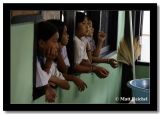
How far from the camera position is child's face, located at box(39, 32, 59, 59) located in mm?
1555

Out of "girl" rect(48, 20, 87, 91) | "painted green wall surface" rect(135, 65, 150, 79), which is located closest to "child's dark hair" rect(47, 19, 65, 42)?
"girl" rect(48, 20, 87, 91)

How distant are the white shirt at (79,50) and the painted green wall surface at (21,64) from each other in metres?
0.20

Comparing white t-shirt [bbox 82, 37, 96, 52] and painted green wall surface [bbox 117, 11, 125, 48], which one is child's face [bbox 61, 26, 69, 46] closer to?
white t-shirt [bbox 82, 37, 96, 52]

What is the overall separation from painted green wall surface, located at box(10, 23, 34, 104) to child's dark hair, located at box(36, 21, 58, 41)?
33 mm

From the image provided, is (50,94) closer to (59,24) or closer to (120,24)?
(59,24)

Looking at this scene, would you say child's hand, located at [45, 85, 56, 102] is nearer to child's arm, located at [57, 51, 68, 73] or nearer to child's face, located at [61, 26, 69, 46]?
child's arm, located at [57, 51, 68, 73]

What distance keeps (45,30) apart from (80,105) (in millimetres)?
380

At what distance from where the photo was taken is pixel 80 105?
1597 mm

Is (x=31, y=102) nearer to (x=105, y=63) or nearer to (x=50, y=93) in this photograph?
(x=50, y=93)

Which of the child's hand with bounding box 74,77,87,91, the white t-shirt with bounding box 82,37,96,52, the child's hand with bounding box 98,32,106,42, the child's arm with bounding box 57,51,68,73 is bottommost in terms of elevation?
the child's hand with bounding box 74,77,87,91

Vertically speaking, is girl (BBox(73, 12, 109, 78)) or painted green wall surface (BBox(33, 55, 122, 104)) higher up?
girl (BBox(73, 12, 109, 78))

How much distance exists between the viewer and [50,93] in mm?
1575

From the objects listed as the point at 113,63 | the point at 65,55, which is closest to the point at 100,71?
the point at 113,63

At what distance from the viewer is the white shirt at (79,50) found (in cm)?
158
